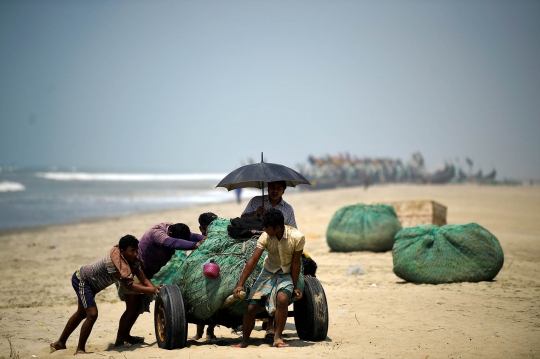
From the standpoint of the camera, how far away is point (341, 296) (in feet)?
28.5

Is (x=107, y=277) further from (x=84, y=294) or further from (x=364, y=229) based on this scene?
(x=364, y=229)

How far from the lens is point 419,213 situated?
1491 cm

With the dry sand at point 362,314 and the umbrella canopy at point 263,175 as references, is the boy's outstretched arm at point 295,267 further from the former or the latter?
the umbrella canopy at point 263,175

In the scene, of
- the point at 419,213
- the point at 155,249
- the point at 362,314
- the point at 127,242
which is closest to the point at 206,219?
the point at 155,249

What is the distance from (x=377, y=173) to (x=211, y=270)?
56.7 m

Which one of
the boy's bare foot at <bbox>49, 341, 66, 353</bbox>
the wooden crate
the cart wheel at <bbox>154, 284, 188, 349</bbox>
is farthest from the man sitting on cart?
the wooden crate

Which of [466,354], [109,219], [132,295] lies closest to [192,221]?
[109,219]

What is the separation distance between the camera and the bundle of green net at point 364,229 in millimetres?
13008

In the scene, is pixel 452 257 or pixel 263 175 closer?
pixel 263 175

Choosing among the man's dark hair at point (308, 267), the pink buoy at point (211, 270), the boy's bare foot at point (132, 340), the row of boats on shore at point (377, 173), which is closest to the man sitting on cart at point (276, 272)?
the pink buoy at point (211, 270)

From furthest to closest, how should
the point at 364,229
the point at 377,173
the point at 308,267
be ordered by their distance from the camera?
the point at 377,173
the point at 364,229
the point at 308,267

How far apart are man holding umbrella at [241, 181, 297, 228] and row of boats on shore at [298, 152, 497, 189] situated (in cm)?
4801

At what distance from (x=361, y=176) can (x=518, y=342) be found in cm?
5411

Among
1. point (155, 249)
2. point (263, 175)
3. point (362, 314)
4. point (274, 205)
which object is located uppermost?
point (263, 175)
